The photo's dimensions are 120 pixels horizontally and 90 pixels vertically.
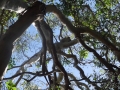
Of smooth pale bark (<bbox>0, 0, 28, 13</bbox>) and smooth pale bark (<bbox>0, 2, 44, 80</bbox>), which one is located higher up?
smooth pale bark (<bbox>0, 0, 28, 13</bbox>)

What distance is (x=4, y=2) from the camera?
12.9 feet

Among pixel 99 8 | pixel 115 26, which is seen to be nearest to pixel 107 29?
Result: pixel 115 26

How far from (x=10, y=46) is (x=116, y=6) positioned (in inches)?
206

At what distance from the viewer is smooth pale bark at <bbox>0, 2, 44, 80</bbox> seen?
3604mm

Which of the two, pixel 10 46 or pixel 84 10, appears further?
pixel 84 10

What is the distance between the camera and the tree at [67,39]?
4242 mm

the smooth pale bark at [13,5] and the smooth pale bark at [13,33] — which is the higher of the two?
the smooth pale bark at [13,5]

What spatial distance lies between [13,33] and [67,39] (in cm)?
448

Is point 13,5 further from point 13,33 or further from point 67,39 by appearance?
point 67,39

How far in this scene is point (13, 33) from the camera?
3996 mm

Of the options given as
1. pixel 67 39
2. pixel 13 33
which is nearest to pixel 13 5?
pixel 13 33

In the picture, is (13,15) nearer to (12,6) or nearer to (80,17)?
(80,17)

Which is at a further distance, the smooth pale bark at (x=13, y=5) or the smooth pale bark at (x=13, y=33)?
the smooth pale bark at (x=13, y=5)

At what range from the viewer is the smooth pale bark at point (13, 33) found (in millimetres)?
3604
